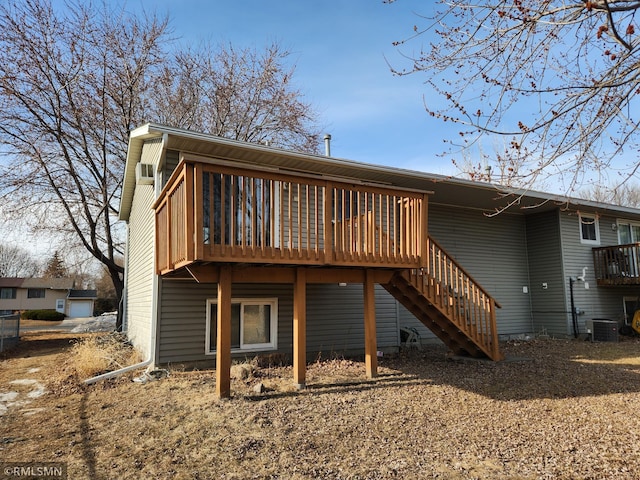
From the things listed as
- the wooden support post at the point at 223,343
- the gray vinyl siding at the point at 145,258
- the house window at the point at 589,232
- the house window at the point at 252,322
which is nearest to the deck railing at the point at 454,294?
the house window at the point at 252,322

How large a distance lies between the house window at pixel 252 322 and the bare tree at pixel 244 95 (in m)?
12.4

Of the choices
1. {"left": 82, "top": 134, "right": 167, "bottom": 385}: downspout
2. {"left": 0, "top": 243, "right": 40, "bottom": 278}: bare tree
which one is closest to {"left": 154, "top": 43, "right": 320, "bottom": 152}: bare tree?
{"left": 82, "top": 134, "right": 167, "bottom": 385}: downspout

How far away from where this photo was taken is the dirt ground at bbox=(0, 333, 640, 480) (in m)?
3.65

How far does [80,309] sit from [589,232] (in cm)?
4159

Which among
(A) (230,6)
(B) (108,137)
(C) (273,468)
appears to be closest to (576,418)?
(C) (273,468)

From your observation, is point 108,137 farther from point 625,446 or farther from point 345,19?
point 625,446

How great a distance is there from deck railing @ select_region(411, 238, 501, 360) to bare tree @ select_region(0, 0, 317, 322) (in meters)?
11.7

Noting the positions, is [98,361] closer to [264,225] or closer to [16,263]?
[264,225]

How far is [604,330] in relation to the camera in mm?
12000

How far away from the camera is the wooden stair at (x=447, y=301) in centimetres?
733

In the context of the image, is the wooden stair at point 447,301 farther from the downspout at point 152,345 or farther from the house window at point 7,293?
the house window at point 7,293

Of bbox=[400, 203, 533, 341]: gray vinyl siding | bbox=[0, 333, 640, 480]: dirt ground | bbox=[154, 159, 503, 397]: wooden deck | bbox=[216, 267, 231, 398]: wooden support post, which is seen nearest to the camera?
bbox=[0, 333, 640, 480]: dirt ground

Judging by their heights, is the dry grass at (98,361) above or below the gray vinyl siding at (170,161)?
below

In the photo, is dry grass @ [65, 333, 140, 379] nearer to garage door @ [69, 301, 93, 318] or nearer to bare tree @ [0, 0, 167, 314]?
bare tree @ [0, 0, 167, 314]
